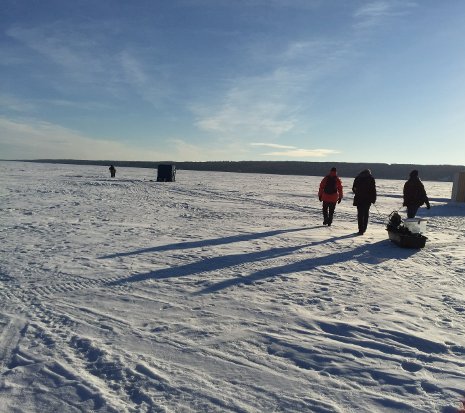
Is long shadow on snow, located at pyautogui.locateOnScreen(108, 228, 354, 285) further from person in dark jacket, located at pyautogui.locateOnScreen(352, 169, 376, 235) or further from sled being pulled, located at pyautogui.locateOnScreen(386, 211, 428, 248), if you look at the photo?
person in dark jacket, located at pyautogui.locateOnScreen(352, 169, 376, 235)

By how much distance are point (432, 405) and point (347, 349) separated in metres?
0.93

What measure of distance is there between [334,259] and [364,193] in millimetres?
3043

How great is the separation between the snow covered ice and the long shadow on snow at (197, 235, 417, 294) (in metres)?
0.03

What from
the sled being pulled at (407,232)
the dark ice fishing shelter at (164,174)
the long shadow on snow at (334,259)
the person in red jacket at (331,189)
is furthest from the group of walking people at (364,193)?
the dark ice fishing shelter at (164,174)

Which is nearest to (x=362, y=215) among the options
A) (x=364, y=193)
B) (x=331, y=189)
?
(x=364, y=193)

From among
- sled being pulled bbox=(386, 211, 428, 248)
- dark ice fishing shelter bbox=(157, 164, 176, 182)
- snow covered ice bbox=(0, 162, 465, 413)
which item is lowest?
snow covered ice bbox=(0, 162, 465, 413)

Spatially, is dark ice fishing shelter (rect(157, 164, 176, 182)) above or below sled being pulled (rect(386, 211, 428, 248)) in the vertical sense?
above

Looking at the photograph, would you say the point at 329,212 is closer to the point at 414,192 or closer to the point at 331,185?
the point at 331,185

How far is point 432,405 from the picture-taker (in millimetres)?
2900

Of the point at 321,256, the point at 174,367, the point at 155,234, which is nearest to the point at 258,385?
the point at 174,367

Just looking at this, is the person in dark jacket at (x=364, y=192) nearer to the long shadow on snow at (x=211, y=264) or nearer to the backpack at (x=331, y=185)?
the backpack at (x=331, y=185)

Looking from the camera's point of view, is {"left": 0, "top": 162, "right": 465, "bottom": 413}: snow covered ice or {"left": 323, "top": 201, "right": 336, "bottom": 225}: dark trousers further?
{"left": 323, "top": 201, "right": 336, "bottom": 225}: dark trousers

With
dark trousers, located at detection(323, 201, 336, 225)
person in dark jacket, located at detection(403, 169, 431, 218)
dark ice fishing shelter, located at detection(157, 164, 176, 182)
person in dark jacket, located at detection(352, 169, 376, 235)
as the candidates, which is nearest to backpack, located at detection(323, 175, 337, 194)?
dark trousers, located at detection(323, 201, 336, 225)

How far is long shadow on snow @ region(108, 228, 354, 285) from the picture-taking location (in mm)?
5852
